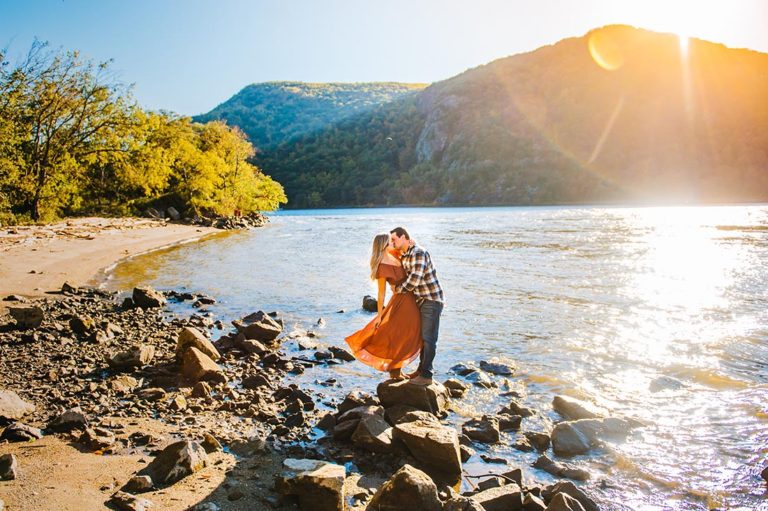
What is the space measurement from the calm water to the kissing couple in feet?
2.89

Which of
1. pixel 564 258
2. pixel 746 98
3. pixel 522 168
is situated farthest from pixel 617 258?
pixel 746 98

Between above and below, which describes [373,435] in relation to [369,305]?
above

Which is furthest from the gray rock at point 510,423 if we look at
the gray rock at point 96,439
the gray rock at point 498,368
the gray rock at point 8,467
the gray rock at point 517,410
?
the gray rock at point 8,467

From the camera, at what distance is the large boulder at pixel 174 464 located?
16.1 feet

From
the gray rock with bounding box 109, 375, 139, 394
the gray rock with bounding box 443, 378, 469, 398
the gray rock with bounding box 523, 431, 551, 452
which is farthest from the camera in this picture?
the gray rock with bounding box 443, 378, 469, 398

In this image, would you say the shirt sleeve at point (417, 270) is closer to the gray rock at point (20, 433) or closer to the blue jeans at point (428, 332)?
the blue jeans at point (428, 332)

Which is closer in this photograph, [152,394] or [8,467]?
[8,467]

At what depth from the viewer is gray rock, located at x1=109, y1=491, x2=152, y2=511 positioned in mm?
4297

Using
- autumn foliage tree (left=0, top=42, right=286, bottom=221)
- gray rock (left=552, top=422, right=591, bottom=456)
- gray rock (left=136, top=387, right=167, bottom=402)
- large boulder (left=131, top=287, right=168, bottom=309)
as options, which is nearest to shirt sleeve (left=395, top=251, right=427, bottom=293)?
gray rock (left=552, top=422, right=591, bottom=456)

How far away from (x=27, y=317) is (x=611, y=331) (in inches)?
553

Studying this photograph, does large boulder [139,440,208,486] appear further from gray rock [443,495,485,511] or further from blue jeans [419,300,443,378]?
blue jeans [419,300,443,378]

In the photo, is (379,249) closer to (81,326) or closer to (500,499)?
(500,499)

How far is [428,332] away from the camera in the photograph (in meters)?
7.85

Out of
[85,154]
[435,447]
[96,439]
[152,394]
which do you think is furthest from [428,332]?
[85,154]
